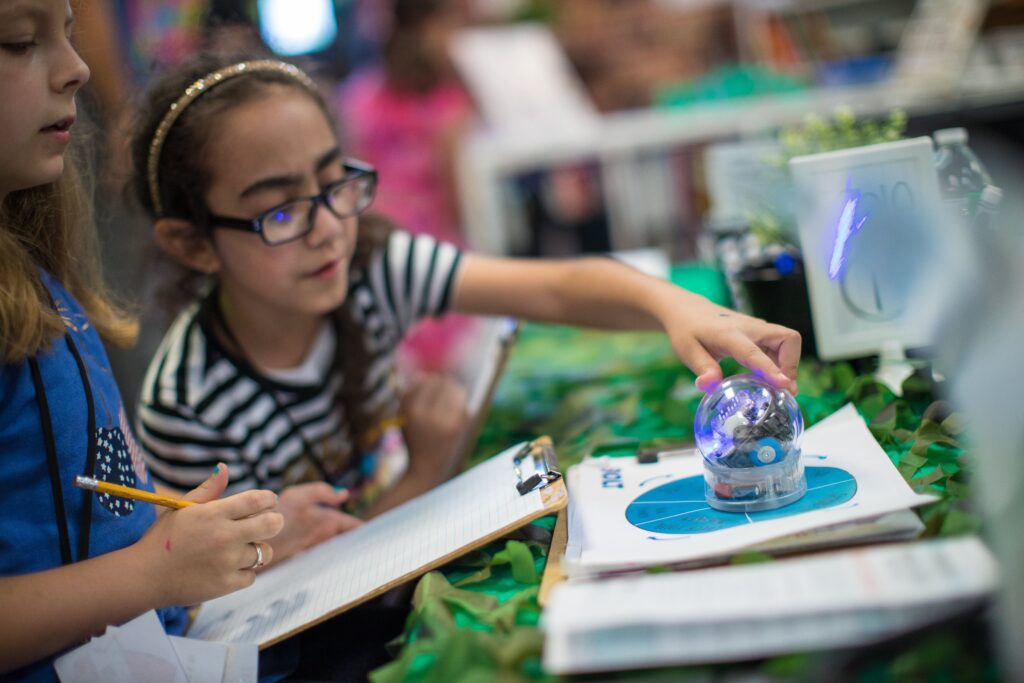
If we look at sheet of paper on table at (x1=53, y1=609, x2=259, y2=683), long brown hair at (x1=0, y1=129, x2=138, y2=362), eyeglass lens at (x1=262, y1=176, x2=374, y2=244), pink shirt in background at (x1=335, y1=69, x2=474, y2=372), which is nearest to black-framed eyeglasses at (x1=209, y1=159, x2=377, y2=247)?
eyeglass lens at (x1=262, y1=176, x2=374, y2=244)

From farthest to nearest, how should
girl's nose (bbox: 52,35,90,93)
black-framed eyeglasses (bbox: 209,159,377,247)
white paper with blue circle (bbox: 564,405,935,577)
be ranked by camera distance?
black-framed eyeglasses (bbox: 209,159,377,247)
girl's nose (bbox: 52,35,90,93)
white paper with blue circle (bbox: 564,405,935,577)

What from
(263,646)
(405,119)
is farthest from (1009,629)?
(405,119)

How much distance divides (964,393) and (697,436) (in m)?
0.21

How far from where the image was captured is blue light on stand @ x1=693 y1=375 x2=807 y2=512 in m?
0.70

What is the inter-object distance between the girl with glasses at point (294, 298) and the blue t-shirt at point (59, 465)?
0.21 metres

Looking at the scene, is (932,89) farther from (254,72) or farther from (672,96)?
(254,72)

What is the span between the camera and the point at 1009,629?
0.47 m

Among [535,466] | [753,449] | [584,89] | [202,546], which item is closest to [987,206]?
[753,449]

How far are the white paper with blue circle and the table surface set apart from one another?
0.02 meters

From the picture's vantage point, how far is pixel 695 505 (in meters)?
0.73

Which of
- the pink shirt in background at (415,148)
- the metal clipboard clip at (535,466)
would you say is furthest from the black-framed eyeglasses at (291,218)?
the pink shirt in background at (415,148)

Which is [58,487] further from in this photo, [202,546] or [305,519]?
[305,519]

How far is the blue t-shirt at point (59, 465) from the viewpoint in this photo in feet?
2.36

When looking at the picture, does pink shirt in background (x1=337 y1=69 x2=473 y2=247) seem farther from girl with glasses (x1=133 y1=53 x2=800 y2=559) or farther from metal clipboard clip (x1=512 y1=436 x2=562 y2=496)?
metal clipboard clip (x1=512 y1=436 x2=562 y2=496)
